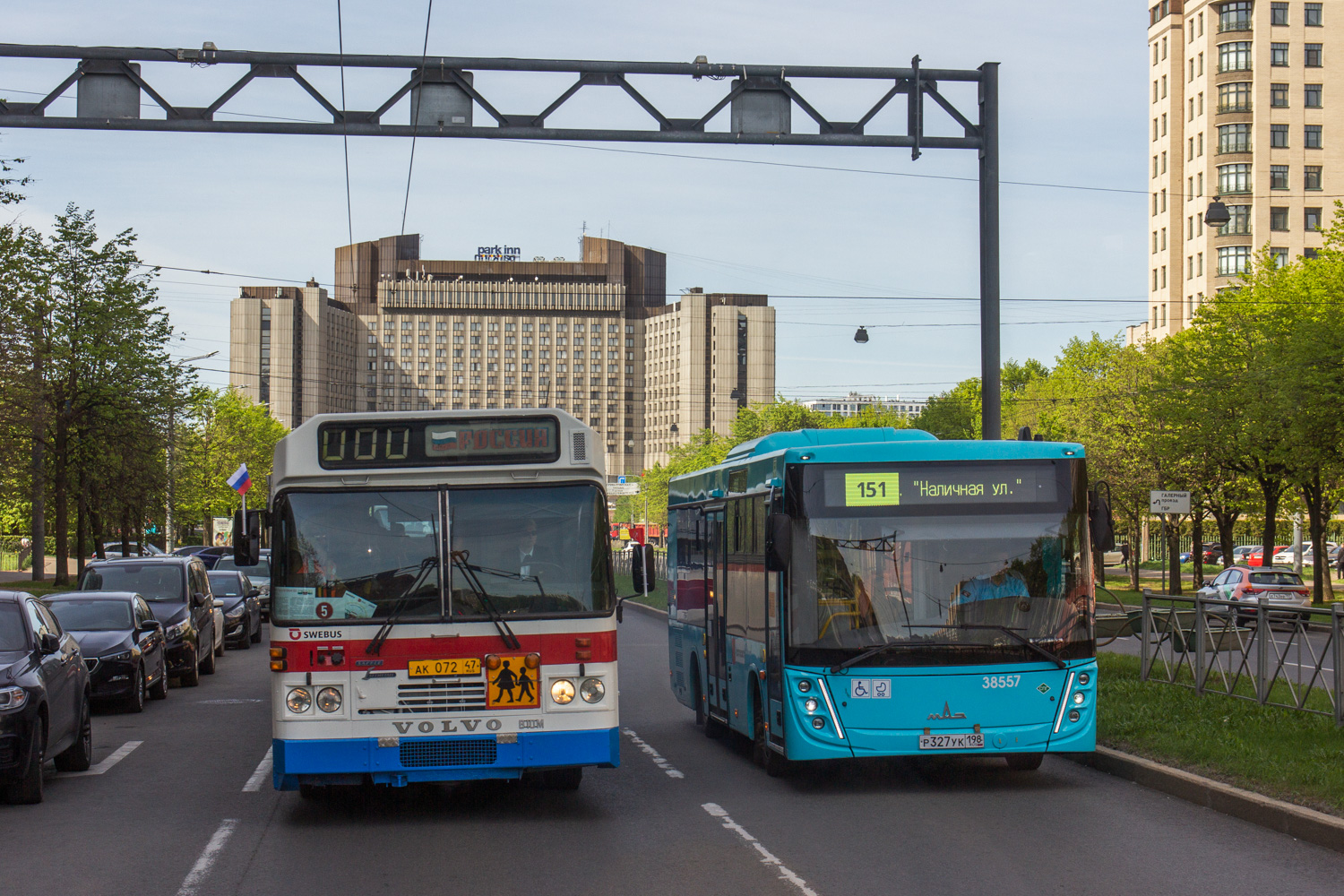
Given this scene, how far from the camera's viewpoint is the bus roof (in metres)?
11.1

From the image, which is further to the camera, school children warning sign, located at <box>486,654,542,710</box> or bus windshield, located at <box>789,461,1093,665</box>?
bus windshield, located at <box>789,461,1093,665</box>

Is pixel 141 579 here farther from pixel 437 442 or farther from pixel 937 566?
pixel 937 566

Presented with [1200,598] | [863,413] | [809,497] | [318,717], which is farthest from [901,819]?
[863,413]

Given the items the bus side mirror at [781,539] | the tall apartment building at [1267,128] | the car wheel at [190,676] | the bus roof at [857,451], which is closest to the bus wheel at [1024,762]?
the bus roof at [857,451]

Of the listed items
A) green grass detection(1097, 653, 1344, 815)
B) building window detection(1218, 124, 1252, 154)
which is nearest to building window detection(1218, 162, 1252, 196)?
building window detection(1218, 124, 1252, 154)

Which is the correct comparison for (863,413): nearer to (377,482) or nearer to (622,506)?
(622,506)

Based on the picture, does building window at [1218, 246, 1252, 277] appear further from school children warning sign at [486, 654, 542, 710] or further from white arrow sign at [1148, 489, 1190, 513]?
school children warning sign at [486, 654, 542, 710]

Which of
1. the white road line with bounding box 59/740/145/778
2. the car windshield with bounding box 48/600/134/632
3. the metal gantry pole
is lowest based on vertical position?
the white road line with bounding box 59/740/145/778

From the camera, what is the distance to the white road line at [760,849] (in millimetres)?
7500

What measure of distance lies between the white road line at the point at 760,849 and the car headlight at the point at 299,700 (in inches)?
109

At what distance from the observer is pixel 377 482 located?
9.59m

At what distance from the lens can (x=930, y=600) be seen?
35.4 ft

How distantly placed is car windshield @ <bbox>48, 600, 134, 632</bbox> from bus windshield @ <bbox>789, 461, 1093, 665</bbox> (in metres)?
10.3

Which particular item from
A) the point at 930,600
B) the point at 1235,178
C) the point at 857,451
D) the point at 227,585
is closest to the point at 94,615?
the point at 857,451
